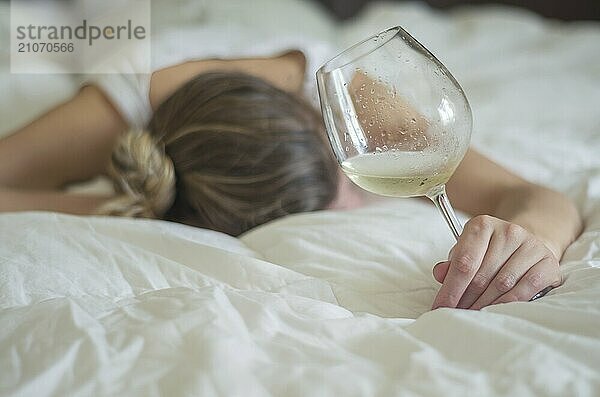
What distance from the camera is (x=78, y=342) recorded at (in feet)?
2.03

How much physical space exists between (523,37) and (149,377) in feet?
5.45

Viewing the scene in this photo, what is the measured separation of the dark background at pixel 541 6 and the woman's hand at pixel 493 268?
179cm

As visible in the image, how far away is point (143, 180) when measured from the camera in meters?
1.14

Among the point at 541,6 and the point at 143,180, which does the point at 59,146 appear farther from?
the point at 541,6

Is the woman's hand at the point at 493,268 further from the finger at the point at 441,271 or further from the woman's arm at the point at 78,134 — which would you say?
the woman's arm at the point at 78,134

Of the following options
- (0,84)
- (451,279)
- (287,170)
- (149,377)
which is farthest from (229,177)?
(0,84)

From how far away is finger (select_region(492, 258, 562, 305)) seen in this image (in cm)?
76

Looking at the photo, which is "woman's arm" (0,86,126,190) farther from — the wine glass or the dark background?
the dark background

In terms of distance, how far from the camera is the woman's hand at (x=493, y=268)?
76 centimetres

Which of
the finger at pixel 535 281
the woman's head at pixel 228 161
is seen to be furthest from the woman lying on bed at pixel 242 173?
the finger at pixel 535 281

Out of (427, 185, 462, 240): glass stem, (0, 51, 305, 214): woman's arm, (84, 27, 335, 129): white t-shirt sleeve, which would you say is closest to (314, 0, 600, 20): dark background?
(84, 27, 335, 129): white t-shirt sleeve

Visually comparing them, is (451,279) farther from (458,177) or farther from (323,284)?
(458,177)

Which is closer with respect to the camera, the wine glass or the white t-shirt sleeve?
the wine glass

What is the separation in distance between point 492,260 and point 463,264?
34mm
